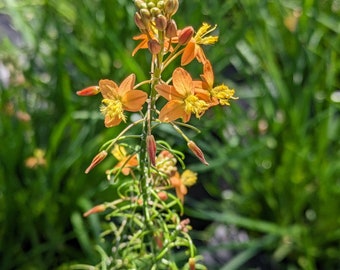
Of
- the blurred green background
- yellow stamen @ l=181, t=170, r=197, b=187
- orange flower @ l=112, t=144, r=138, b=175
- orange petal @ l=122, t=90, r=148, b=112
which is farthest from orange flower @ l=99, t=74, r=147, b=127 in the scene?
the blurred green background

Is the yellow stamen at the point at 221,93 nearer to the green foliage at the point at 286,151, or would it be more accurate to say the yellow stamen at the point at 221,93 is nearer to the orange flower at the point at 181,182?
the orange flower at the point at 181,182

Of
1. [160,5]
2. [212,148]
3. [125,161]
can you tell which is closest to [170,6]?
[160,5]

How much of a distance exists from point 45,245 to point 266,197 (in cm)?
62

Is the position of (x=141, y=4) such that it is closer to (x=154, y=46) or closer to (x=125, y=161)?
(x=154, y=46)

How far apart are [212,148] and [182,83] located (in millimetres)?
965

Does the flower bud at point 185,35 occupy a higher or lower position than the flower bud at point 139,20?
lower

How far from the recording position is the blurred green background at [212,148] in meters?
1.79

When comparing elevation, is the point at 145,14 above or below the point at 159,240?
above

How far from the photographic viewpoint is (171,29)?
0.88m

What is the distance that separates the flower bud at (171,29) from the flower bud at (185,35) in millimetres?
12

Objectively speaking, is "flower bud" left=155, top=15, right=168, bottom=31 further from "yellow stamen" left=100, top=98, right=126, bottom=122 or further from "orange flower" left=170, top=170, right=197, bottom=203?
"orange flower" left=170, top=170, right=197, bottom=203

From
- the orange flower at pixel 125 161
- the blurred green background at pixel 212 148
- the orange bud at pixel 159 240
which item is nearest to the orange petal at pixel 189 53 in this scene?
the orange flower at pixel 125 161

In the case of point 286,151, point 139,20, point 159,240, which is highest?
point 139,20

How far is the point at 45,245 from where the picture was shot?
1780 millimetres
